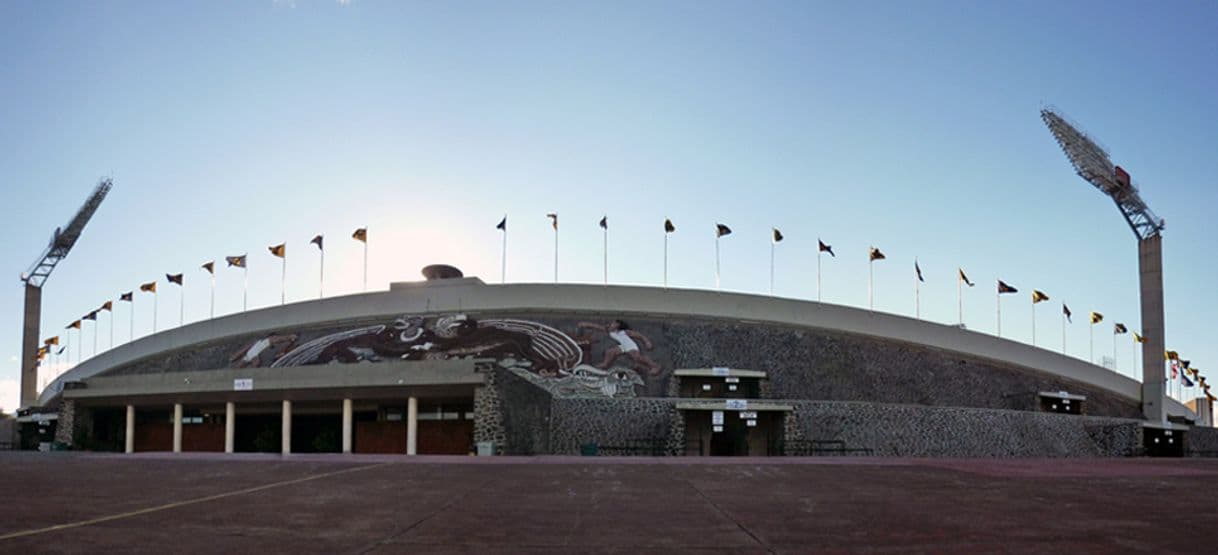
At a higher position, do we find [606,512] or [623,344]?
[623,344]

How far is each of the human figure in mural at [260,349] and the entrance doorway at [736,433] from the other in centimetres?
2528

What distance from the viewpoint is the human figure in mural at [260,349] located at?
55.4m

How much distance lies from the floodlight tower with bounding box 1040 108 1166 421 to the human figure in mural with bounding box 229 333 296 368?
165 ft

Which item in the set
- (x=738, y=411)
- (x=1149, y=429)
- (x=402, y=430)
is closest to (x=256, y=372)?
(x=402, y=430)

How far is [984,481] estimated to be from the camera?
771 inches

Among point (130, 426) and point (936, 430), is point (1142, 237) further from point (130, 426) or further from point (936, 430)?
point (130, 426)

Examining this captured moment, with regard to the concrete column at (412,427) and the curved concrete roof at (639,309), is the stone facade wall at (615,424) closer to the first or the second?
the concrete column at (412,427)

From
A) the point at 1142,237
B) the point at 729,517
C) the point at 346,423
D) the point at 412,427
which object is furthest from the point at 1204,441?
the point at 729,517

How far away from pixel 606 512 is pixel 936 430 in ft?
111

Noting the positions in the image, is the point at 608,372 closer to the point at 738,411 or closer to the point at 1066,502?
the point at 738,411

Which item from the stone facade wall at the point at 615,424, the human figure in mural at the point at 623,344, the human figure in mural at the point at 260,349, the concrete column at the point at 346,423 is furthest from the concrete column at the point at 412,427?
the human figure in mural at the point at 260,349

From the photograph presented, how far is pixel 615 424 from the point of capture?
1607 inches

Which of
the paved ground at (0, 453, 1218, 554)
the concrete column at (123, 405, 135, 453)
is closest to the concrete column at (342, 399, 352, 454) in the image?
the concrete column at (123, 405, 135, 453)

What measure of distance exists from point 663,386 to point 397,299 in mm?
18502
